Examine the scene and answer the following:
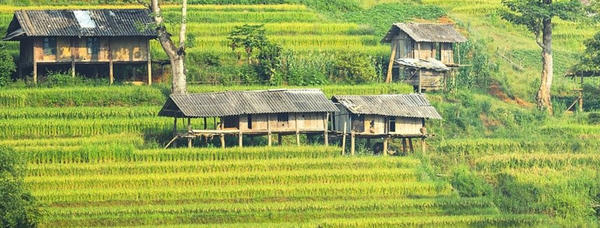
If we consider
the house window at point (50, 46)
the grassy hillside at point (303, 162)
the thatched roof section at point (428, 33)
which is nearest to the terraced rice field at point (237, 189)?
the grassy hillside at point (303, 162)

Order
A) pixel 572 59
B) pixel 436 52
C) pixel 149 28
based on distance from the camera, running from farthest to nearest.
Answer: pixel 572 59, pixel 436 52, pixel 149 28

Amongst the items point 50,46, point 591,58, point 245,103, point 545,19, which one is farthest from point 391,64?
point 50,46

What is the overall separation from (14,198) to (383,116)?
16522 mm

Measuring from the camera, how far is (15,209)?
5416 centimetres

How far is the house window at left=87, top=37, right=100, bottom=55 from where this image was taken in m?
69.9

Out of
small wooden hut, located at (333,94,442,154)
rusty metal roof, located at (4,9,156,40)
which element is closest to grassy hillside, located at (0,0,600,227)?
small wooden hut, located at (333,94,442,154)

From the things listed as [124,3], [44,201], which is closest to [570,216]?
[44,201]

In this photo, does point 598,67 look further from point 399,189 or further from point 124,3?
point 124,3

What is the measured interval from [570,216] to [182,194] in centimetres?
1230

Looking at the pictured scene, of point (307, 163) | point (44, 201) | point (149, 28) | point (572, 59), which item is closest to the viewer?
point (44, 201)

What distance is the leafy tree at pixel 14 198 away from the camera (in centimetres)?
5406

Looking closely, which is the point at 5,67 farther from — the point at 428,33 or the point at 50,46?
the point at 428,33

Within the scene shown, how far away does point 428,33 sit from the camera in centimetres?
7375

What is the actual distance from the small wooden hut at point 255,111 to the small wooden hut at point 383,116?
31.2 inches
